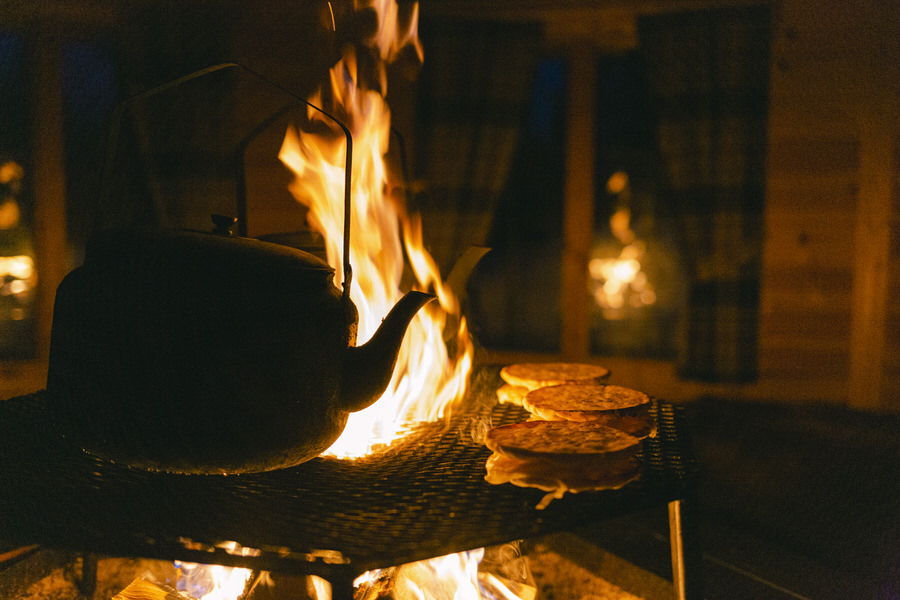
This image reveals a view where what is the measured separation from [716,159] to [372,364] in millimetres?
2753

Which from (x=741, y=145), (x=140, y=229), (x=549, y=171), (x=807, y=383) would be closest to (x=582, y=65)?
(x=549, y=171)

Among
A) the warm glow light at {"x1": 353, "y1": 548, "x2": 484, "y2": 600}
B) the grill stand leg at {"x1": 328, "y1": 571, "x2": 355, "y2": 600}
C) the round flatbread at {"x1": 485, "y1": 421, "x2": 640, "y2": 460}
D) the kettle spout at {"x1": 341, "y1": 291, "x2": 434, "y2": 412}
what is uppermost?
the kettle spout at {"x1": 341, "y1": 291, "x2": 434, "y2": 412}

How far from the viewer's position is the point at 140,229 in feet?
3.18

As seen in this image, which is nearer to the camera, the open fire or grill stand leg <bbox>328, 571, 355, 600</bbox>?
grill stand leg <bbox>328, 571, 355, 600</bbox>

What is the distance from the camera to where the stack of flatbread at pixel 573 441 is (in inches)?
36.0

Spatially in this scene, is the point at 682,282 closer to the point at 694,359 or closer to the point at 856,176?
the point at 694,359

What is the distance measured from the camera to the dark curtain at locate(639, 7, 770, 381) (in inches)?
120

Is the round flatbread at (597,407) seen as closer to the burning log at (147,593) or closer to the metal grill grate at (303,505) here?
the metal grill grate at (303,505)

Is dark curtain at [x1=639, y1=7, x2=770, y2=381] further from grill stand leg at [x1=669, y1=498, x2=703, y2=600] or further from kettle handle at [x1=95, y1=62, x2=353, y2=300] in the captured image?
kettle handle at [x1=95, y1=62, x2=353, y2=300]

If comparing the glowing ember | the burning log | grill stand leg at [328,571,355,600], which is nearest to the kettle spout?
grill stand leg at [328,571,355,600]

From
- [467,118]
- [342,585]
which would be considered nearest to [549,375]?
[342,585]

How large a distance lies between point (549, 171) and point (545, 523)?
302 cm

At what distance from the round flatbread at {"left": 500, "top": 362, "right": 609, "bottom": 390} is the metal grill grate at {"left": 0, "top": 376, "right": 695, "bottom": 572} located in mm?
435

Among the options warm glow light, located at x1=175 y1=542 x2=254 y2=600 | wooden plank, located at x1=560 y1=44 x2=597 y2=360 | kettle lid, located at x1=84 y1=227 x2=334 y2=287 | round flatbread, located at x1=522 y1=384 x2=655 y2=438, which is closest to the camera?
kettle lid, located at x1=84 y1=227 x2=334 y2=287
